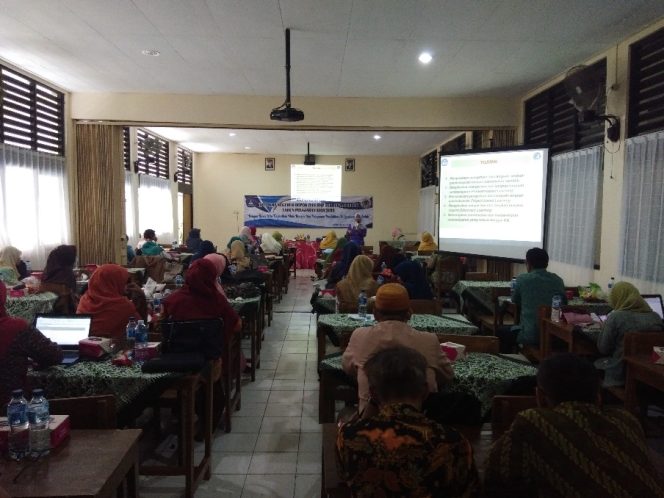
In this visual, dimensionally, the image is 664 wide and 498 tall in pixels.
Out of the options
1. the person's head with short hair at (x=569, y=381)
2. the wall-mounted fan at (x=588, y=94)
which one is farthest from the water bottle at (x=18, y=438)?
the wall-mounted fan at (x=588, y=94)

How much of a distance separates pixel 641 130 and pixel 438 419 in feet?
12.6

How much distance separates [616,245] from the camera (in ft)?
16.1

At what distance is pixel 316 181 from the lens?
44.3ft

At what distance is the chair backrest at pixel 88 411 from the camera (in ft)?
6.66

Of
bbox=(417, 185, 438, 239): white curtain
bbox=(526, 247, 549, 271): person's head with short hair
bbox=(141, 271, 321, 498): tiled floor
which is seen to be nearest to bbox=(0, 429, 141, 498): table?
bbox=(141, 271, 321, 498): tiled floor

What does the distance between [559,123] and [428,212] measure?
692cm

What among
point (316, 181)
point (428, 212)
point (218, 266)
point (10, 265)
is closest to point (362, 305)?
point (218, 266)

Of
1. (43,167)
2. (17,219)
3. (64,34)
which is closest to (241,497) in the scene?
(64,34)

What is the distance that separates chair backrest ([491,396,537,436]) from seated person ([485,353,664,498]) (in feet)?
1.83

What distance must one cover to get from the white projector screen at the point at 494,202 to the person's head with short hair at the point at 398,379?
4610 mm

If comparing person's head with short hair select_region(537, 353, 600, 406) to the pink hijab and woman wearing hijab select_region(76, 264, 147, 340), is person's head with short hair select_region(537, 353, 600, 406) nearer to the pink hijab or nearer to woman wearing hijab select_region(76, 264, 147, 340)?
the pink hijab

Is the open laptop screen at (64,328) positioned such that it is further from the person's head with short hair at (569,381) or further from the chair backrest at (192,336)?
the person's head with short hair at (569,381)

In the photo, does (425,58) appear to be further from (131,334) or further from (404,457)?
(404,457)

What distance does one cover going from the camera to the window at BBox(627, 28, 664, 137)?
4.41 m
